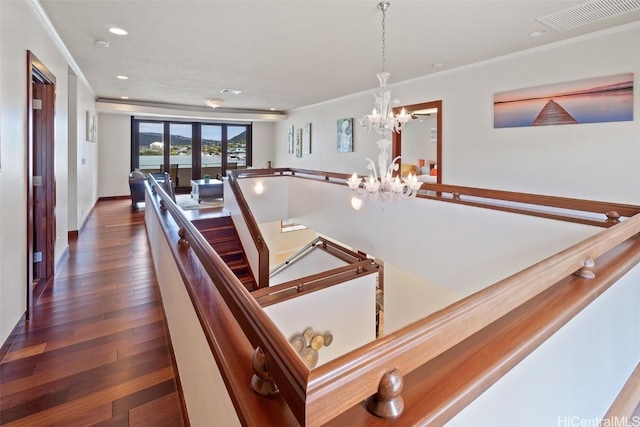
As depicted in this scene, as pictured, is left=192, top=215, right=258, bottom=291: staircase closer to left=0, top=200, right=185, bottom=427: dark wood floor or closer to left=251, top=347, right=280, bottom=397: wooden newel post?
left=0, top=200, right=185, bottom=427: dark wood floor

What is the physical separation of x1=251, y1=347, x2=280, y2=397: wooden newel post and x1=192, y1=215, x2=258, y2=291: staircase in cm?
498

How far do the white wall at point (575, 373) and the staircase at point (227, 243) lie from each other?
469 cm

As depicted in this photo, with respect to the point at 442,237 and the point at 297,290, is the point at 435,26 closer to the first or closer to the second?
the point at 442,237

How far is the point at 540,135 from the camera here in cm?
420

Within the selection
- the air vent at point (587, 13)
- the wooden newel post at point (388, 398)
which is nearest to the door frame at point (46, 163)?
the wooden newel post at point (388, 398)

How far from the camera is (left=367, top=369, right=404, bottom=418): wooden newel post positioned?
69 cm

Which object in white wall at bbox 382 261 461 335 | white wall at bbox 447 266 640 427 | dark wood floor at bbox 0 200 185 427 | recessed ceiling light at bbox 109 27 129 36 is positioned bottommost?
white wall at bbox 382 261 461 335

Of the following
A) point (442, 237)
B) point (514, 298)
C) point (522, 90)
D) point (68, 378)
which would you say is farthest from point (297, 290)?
point (522, 90)

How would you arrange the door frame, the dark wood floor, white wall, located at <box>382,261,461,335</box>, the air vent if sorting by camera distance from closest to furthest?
the dark wood floor < the air vent < the door frame < white wall, located at <box>382,261,461,335</box>

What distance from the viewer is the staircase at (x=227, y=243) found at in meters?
5.79

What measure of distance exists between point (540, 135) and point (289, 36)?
3.36m

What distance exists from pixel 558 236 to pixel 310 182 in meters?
4.41

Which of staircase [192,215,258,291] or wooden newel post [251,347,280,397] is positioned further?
staircase [192,215,258,291]

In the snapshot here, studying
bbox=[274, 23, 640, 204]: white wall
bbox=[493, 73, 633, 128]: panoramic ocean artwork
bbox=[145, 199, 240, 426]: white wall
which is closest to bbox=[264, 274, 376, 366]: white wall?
bbox=[145, 199, 240, 426]: white wall
